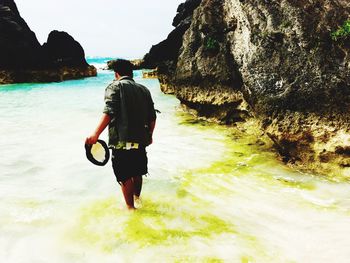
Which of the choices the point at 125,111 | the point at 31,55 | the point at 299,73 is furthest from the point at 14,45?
the point at 125,111

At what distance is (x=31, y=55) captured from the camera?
139ft

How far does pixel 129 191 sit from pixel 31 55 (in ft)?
143

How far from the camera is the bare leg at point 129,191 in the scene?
405cm

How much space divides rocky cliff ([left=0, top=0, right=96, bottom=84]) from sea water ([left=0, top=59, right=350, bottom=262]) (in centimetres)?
3583

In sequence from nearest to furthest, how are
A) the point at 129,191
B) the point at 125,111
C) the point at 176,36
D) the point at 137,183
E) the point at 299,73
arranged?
1. the point at 125,111
2. the point at 129,191
3. the point at 137,183
4. the point at 299,73
5. the point at 176,36

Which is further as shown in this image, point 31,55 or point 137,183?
point 31,55

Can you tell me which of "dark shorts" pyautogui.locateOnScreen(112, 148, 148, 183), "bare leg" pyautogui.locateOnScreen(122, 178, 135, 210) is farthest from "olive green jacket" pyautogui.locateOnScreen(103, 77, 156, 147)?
"bare leg" pyautogui.locateOnScreen(122, 178, 135, 210)

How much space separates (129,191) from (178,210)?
0.81 m

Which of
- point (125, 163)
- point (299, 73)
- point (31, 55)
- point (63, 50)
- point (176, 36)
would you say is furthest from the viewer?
point (63, 50)

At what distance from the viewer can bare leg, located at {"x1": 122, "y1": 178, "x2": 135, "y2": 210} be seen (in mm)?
4055

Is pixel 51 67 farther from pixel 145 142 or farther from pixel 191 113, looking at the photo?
pixel 145 142

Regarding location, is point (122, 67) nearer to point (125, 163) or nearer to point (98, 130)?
point (98, 130)

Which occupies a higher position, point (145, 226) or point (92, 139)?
point (92, 139)

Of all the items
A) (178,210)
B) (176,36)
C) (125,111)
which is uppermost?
(176,36)
